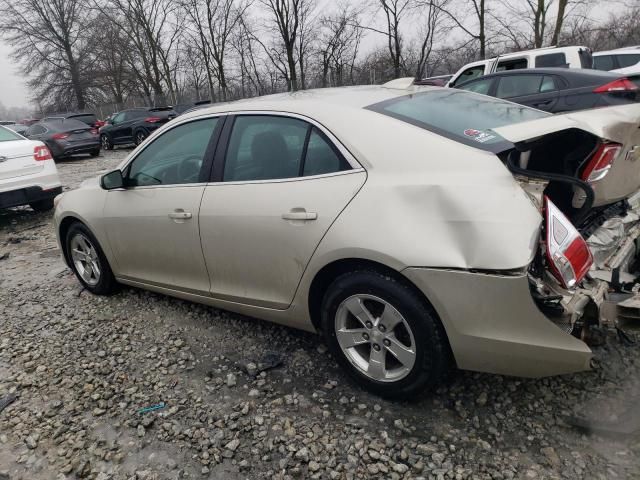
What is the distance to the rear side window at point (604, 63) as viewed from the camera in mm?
11008

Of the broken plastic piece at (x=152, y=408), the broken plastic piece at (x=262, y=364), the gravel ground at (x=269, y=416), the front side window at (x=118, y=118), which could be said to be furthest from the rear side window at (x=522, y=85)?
the front side window at (x=118, y=118)

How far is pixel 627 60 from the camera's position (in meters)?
10.9

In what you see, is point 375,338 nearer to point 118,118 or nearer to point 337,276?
point 337,276

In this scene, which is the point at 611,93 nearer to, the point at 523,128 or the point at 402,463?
the point at 523,128

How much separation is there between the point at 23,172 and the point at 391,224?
638cm

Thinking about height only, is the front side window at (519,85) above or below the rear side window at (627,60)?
below

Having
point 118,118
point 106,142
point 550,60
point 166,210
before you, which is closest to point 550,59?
point 550,60

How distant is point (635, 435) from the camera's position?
2018 millimetres

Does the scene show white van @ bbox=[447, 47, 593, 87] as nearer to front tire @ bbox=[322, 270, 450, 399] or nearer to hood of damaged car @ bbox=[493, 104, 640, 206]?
hood of damaged car @ bbox=[493, 104, 640, 206]

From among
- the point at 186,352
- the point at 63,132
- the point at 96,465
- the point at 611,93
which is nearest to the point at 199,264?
the point at 186,352

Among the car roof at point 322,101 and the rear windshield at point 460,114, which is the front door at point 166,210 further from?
the rear windshield at point 460,114

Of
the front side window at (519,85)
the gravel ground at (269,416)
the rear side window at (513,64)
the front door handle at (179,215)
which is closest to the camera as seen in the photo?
the gravel ground at (269,416)

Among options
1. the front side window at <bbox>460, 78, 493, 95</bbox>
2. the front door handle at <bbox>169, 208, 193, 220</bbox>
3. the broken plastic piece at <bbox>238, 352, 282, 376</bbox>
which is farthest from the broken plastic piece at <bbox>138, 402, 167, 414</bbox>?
the front side window at <bbox>460, 78, 493, 95</bbox>

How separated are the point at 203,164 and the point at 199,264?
658 millimetres
